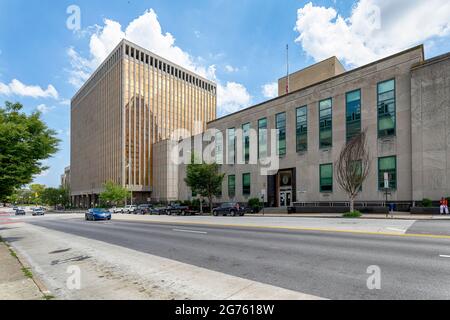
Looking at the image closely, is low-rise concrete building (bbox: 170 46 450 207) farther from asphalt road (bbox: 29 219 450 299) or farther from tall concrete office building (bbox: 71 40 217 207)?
tall concrete office building (bbox: 71 40 217 207)

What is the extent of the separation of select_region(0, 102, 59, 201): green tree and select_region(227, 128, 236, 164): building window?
1213 inches

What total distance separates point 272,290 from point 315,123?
31455 mm

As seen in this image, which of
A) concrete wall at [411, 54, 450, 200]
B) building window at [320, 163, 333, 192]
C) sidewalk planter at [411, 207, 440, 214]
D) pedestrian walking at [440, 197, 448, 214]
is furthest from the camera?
building window at [320, 163, 333, 192]

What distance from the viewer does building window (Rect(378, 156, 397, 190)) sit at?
2706 cm

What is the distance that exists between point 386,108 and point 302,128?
10159 mm

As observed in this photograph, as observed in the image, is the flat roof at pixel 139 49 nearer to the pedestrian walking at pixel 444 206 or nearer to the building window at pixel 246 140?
the building window at pixel 246 140

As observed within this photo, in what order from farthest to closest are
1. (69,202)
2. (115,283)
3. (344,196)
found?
(69,202) → (344,196) → (115,283)

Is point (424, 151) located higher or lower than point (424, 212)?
higher

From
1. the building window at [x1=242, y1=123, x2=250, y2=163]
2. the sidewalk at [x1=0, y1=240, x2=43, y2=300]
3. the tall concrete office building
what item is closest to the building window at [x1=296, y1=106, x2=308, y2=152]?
the building window at [x1=242, y1=123, x2=250, y2=163]

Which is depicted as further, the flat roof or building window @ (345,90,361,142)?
the flat roof

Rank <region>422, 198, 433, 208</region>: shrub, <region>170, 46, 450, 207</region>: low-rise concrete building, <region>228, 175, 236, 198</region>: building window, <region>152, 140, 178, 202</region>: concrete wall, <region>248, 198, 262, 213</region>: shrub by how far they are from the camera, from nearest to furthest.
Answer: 1. <region>422, 198, 433, 208</region>: shrub
2. <region>170, 46, 450, 207</region>: low-rise concrete building
3. <region>248, 198, 262, 213</region>: shrub
4. <region>228, 175, 236, 198</region>: building window
5. <region>152, 140, 178, 202</region>: concrete wall

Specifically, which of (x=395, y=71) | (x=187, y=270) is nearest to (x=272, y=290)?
(x=187, y=270)

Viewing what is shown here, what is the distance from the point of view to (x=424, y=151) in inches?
981
